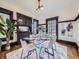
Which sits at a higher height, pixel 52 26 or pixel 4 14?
pixel 4 14

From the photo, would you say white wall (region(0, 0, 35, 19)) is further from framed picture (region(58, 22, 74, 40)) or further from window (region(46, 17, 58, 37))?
framed picture (region(58, 22, 74, 40))

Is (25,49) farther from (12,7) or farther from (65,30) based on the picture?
(65,30)

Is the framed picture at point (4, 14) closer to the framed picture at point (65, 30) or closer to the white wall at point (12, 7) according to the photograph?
the white wall at point (12, 7)

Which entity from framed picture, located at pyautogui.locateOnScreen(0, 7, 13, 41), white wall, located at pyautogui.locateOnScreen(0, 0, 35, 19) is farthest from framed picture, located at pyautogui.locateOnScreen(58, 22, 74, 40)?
framed picture, located at pyautogui.locateOnScreen(0, 7, 13, 41)

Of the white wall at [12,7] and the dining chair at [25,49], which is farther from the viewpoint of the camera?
the white wall at [12,7]

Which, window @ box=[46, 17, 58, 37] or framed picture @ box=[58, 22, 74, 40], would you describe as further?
window @ box=[46, 17, 58, 37]

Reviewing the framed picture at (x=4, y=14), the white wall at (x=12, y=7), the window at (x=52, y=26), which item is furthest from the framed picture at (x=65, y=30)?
the framed picture at (x=4, y=14)

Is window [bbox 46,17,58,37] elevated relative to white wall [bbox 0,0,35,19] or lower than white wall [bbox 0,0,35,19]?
lower

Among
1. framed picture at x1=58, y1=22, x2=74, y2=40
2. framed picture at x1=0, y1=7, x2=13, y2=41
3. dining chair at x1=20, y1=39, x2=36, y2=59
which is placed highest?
framed picture at x1=0, y1=7, x2=13, y2=41

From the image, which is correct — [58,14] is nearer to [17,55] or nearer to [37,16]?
[37,16]

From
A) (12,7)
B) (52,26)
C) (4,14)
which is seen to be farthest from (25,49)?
(52,26)

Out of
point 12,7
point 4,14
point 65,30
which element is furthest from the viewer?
point 65,30

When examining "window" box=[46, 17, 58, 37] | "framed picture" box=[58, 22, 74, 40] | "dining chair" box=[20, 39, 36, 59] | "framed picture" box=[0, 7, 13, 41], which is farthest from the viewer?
"window" box=[46, 17, 58, 37]

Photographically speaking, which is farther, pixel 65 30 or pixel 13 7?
pixel 65 30
